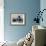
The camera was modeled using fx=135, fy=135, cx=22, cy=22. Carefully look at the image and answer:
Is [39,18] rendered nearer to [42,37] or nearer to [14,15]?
[14,15]

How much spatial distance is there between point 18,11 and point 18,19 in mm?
331

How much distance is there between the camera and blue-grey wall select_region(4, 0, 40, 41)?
5574 millimetres

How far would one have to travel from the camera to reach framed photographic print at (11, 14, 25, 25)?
5594 mm

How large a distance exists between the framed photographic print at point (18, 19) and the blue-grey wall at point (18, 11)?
16 centimetres

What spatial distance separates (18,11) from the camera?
5.58m

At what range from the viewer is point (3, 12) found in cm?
558

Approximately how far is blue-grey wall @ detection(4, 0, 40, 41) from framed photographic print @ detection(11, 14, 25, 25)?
6.5 inches

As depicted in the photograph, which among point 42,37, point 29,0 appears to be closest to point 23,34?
point 29,0

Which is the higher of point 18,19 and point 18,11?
point 18,11

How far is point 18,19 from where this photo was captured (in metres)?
5.61

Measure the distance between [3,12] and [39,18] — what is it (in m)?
1.51

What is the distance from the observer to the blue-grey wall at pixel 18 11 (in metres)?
5.57

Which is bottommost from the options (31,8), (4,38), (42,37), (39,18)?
(4,38)

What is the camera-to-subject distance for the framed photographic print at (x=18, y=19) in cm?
559
